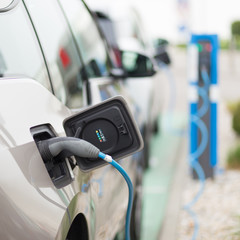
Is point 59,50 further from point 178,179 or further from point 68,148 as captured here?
point 178,179

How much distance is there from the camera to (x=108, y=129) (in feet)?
8.41

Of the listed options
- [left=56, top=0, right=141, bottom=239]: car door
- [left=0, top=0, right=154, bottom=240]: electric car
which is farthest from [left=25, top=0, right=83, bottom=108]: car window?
[left=56, top=0, right=141, bottom=239]: car door

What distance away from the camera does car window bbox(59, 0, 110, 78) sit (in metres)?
3.64

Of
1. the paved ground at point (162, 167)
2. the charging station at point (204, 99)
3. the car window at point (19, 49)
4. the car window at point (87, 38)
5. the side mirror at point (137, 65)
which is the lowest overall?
the paved ground at point (162, 167)

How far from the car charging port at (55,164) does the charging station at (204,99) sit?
4434 mm

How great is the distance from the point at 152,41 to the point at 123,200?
24.5 feet

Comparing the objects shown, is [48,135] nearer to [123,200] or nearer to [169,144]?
[123,200]

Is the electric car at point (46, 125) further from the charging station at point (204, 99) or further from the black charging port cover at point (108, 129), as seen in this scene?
the charging station at point (204, 99)

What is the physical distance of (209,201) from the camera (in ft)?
20.2

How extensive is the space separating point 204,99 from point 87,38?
307 centimetres

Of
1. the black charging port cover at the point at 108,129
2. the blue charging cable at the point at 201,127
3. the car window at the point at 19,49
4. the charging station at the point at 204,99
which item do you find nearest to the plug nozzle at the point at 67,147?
the black charging port cover at the point at 108,129

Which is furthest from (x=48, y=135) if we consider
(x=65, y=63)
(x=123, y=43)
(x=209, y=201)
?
(x=123, y=43)

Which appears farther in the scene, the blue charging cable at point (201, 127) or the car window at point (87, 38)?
the blue charging cable at point (201, 127)

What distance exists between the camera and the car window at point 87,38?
364 centimetres
